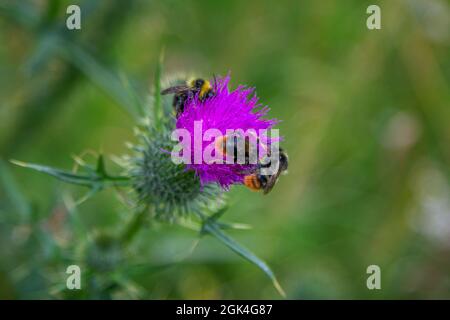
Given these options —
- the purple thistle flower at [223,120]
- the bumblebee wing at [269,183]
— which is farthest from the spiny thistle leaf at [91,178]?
the bumblebee wing at [269,183]

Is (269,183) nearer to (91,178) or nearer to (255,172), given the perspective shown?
(255,172)

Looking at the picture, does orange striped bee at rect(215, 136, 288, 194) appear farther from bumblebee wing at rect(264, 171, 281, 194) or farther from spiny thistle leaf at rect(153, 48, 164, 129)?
spiny thistle leaf at rect(153, 48, 164, 129)


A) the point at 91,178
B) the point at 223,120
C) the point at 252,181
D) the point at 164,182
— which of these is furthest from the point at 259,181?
the point at 91,178

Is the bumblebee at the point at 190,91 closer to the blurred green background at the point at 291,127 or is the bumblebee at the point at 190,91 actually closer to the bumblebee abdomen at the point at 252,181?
the bumblebee abdomen at the point at 252,181

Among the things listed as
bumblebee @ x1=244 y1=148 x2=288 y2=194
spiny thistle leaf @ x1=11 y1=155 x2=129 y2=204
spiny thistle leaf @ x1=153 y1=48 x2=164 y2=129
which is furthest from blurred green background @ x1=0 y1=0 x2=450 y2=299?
bumblebee @ x1=244 y1=148 x2=288 y2=194
